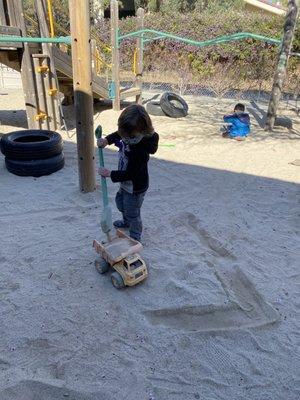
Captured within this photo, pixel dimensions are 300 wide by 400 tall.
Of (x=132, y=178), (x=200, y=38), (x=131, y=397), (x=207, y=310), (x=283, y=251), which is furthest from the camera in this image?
(x=200, y=38)

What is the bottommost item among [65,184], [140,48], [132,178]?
[65,184]

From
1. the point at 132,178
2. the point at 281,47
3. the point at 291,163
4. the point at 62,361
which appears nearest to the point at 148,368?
the point at 62,361

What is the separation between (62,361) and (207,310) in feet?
3.29

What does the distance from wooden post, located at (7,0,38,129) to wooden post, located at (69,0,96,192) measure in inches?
101

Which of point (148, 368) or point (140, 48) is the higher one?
point (140, 48)

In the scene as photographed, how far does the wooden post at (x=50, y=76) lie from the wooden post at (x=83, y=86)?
105 inches

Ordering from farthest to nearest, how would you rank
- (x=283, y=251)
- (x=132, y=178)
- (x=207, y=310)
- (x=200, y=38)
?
(x=200, y=38) → (x=283, y=251) → (x=132, y=178) → (x=207, y=310)

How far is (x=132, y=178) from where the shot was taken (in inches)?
101

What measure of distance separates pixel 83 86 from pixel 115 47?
472 centimetres

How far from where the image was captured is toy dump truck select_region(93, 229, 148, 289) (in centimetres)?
250

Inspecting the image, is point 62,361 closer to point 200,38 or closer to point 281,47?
point 281,47

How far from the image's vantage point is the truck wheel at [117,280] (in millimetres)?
2525

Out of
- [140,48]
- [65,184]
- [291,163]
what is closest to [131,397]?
[65,184]

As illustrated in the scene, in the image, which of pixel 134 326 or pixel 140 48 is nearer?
pixel 134 326
